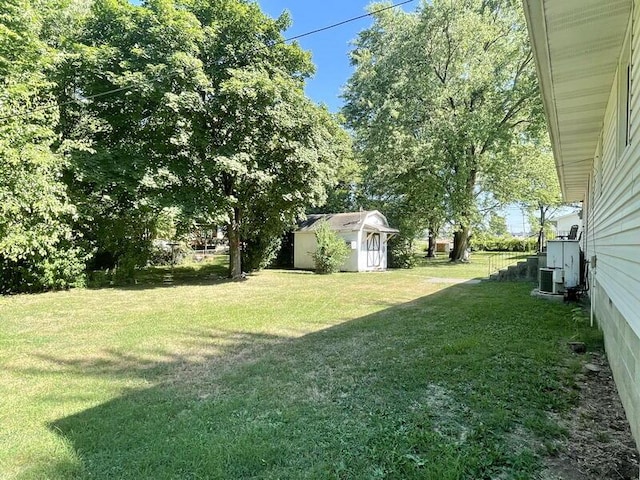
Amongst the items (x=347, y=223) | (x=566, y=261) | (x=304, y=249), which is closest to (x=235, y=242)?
(x=304, y=249)

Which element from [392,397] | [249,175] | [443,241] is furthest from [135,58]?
[443,241]

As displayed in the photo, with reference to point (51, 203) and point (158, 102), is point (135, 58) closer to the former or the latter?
point (158, 102)

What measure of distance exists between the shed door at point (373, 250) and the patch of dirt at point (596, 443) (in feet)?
46.7

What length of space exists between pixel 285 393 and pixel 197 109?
10.1 metres

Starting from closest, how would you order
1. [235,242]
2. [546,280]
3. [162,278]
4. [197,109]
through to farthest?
[546,280], [197,109], [235,242], [162,278]

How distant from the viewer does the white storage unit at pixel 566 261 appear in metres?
8.60

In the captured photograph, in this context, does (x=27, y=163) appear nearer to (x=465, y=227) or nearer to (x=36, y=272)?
(x=36, y=272)

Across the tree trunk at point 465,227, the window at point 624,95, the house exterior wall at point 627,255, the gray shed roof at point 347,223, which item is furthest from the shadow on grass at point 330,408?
the tree trunk at point 465,227

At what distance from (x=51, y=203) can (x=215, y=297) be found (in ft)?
15.2

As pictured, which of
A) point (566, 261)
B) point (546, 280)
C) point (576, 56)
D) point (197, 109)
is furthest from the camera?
point (197, 109)

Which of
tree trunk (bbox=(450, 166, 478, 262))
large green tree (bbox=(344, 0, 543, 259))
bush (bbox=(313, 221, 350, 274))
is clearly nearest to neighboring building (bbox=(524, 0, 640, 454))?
bush (bbox=(313, 221, 350, 274))

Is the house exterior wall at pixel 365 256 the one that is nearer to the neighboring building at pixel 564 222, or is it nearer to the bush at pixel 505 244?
the neighboring building at pixel 564 222

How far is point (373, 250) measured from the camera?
18359mm

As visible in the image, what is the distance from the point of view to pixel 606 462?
2.53 m
